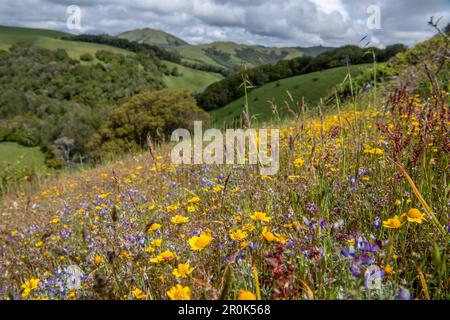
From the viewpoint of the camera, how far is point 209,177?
4055 millimetres

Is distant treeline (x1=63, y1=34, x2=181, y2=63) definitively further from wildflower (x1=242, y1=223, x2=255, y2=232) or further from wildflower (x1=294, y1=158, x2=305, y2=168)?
wildflower (x1=242, y1=223, x2=255, y2=232)

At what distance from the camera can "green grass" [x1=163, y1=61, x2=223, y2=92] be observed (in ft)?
411

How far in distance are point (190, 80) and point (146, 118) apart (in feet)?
336

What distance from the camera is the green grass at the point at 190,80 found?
411 ft

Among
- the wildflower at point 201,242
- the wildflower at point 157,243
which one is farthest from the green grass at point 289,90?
the wildflower at point 201,242

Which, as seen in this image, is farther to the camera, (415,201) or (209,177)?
(209,177)

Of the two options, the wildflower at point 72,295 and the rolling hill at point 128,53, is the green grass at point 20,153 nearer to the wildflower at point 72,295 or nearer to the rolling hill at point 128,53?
the rolling hill at point 128,53

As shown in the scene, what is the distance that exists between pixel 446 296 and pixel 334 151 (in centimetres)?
202

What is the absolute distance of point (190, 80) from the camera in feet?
440

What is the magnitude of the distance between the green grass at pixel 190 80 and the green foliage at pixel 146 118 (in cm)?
8470

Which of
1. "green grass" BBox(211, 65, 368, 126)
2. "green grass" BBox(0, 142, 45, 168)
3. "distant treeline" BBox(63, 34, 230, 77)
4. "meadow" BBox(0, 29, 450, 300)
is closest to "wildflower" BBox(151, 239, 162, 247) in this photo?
"meadow" BBox(0, 29, 450, 300)

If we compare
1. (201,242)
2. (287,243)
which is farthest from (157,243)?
(287,243)
